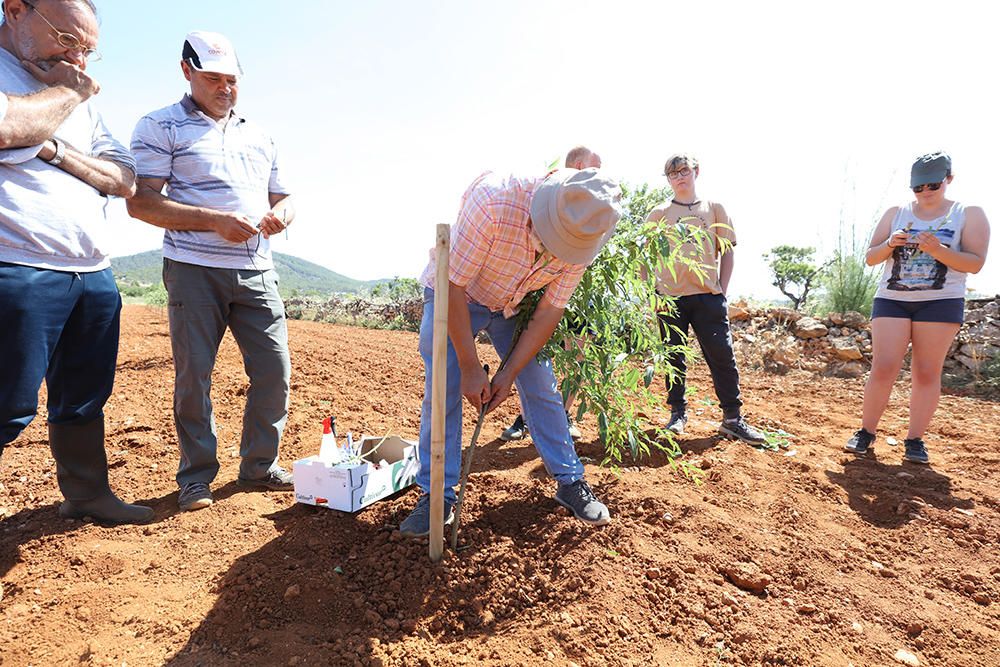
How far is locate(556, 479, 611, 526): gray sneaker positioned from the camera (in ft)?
8.56

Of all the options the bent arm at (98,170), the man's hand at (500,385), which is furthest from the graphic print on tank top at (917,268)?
the bent arm at (98,170)

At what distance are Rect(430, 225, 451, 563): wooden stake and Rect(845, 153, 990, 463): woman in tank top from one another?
298 centimetres

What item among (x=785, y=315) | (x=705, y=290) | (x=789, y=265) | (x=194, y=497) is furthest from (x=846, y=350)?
(x=789, y=265)

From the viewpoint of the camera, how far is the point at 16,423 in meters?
2.06

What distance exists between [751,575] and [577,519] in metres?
0.73

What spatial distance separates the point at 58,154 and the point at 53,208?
189 mm

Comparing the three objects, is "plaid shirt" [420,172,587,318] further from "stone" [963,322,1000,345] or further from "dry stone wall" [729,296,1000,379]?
"stone" [963,322,1000,345]

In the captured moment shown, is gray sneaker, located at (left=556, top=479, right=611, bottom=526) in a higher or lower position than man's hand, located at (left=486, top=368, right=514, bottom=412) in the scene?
lower

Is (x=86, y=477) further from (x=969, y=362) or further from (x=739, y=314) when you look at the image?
(x=969, y=362)

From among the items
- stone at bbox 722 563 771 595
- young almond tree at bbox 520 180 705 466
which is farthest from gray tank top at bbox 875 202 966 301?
stone at bbox 722 563 771 595

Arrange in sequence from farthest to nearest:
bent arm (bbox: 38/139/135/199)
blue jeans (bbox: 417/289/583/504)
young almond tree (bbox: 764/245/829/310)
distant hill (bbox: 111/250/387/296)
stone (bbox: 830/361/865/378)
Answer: distant hill (bbox: 111/250/387/296) → young almond tree (bbox: 764/245/829/310) → stone (bbox: 830/361/865/378) → blue jeans (bbox: 417/289/583/504) → bent arm (bbox: 38/139/135/199)

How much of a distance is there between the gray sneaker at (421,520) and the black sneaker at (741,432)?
2.31 metres

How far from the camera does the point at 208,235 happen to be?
267 centimetres

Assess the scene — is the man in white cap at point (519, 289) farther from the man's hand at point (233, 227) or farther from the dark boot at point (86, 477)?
the dark boot at point (86, 477)
